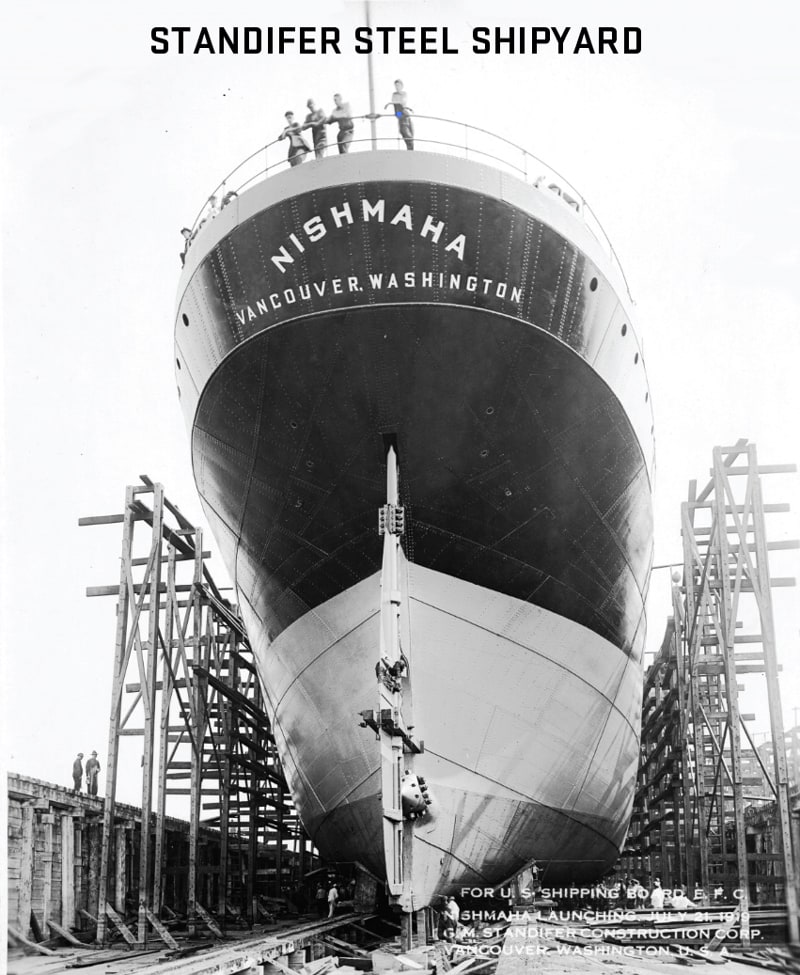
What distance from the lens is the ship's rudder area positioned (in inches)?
355

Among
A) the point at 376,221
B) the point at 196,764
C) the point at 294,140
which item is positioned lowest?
the point at 196,764

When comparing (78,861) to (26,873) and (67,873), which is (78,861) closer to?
(67,873)

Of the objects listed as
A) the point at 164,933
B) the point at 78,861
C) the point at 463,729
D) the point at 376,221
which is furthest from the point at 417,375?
the point at 78,861

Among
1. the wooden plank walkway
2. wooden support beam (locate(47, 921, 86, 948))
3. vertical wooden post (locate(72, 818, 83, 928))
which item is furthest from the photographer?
vertical wooden post (locate(72, 818, 83, 928))

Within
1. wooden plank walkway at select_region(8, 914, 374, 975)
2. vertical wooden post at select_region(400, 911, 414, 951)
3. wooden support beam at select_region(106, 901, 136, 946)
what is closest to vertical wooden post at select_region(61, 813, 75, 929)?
A: wooden support beam at select_region(106, 901, 136, 946)

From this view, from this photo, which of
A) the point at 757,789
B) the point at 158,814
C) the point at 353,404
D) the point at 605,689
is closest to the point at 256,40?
the point at 353,404

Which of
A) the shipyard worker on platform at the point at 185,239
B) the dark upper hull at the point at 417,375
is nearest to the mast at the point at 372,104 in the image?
the dark upper hull at the point at 417,375

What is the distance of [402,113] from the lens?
9453 millimetres

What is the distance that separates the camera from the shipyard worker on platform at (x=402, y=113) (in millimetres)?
9491

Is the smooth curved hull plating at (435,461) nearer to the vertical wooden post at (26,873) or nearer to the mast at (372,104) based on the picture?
the mast at (372,104)

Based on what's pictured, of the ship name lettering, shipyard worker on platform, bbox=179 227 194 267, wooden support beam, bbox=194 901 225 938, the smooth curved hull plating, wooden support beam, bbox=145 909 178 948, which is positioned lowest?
wooden support beam, bbox=194 901 225 938

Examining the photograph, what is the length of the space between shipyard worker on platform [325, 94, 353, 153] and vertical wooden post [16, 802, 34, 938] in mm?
7756

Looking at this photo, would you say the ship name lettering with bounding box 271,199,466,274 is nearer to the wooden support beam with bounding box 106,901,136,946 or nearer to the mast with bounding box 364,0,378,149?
the mast with bounding box 364,0,378,149

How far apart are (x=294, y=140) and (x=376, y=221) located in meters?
1.63
